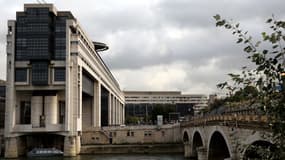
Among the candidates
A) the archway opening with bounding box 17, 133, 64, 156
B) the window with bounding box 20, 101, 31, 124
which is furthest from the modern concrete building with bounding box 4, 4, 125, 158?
the archway opening with bounding box 17, 133, 64, 156

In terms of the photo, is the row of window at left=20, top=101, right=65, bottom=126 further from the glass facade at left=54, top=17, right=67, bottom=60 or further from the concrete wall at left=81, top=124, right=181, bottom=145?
the glass facade at left=54, top=17, right=67, bottom=60

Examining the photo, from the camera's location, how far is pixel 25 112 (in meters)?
98.3

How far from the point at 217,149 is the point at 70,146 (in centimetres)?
3848

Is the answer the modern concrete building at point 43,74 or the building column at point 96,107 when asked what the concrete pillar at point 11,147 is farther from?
the building column at point 96,107

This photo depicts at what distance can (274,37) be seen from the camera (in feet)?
19.3

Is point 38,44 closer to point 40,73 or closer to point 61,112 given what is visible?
point 40,73

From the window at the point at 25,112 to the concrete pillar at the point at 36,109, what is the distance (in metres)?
4.92

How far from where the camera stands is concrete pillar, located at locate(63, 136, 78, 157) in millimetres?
86894

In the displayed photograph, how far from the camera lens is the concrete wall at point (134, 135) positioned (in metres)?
108

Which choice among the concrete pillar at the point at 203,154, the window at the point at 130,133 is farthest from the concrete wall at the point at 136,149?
the concrete pillar at the point at 203,154

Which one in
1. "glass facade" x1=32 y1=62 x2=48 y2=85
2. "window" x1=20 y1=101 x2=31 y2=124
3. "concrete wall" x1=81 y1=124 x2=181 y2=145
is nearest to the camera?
"glass facade" x1=32 y1=62 x2=48 y2=85

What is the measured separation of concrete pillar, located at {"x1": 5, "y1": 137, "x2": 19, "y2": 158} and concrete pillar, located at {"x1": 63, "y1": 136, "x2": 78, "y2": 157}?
9906 millimetres

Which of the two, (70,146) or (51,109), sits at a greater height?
(51,109)

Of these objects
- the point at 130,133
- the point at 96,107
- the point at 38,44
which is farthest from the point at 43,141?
the point at 38,44
